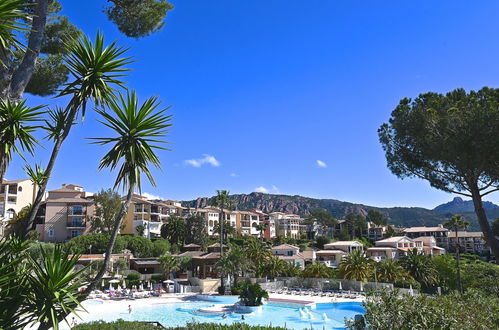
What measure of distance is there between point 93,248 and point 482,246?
321ft

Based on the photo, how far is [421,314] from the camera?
7832 millimetres

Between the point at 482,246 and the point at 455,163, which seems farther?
the point at 482,246

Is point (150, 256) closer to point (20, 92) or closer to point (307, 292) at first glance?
point (307, 292)

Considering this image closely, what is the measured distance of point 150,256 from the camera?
2092 inches

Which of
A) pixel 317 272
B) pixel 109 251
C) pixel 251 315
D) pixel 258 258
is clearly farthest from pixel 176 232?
pixel 109 251

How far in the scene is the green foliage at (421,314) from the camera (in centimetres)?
772

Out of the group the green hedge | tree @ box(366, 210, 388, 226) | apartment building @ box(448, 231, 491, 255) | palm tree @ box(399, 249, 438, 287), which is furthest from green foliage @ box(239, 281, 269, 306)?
tree @ box(366, 210, 388, 226)

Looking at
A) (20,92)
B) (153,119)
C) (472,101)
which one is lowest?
(153,119)

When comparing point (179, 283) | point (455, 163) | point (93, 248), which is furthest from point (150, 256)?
point (455, 163)

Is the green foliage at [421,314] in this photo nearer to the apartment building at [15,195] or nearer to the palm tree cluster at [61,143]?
the palm tree cluster at [61,143]

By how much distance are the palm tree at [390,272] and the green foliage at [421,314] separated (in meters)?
28.9

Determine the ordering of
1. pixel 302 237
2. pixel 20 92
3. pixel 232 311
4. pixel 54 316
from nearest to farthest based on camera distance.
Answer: pixel 54 316
pixel 20 92
pixel 232 311
pixel 302 237

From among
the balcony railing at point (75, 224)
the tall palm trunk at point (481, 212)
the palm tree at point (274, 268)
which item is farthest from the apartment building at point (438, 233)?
the tall palm trunk at point (481, 212)

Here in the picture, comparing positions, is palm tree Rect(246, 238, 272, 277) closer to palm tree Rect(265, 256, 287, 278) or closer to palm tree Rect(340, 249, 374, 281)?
palm tree Rect(265, 256, 287, 278)
